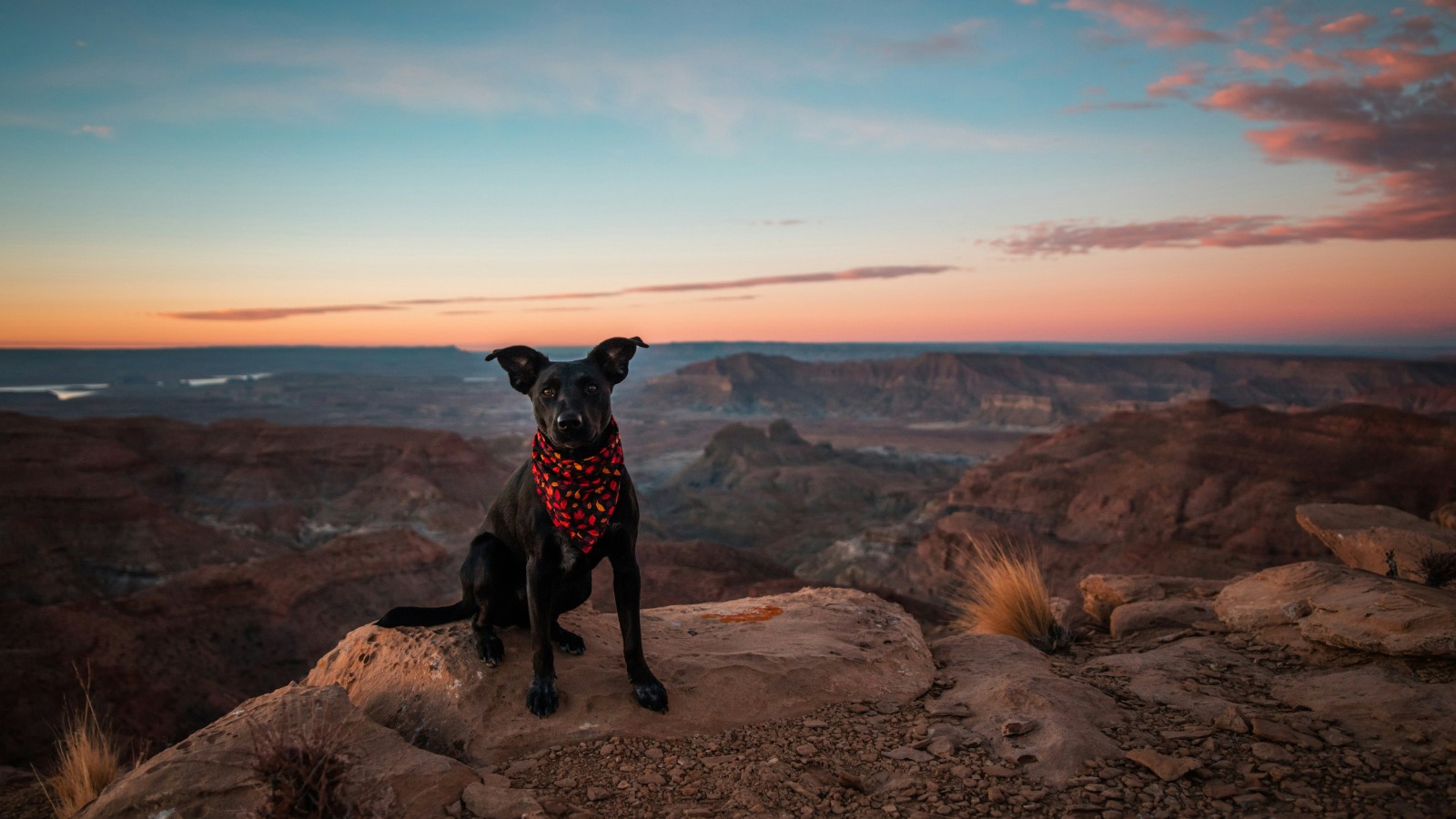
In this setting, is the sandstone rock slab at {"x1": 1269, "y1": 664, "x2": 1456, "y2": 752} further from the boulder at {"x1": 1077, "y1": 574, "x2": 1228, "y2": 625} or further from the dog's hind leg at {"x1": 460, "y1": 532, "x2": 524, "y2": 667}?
the dog's hind leg at {"x1": 460, "y1": 532, "x2": 524, "y2": 667}

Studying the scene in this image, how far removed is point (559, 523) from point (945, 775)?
228 cm

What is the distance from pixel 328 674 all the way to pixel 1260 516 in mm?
27057

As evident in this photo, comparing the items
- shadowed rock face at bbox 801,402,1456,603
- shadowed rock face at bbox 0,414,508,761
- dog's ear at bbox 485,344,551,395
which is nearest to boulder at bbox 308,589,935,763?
dog's ear at bbox 485,344,551,395

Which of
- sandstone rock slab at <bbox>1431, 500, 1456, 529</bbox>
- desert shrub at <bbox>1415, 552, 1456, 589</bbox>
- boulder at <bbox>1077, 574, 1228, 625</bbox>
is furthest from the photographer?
sandstone rock slab at <bbox>1431, 500, 1456, 529</bbox>

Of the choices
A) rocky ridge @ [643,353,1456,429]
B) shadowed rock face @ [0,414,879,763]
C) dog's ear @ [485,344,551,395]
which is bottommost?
shadowed rock face @ [0,414,879,763]

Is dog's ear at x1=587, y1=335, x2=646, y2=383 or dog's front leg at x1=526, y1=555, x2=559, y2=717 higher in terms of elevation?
dog's ear at x1=587, y1=335, x2=646, y2=383

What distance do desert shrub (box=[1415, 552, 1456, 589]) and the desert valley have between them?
6.2 inches

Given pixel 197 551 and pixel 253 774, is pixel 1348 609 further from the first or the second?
pixel 197 551

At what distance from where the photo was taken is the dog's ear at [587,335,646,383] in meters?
3.95

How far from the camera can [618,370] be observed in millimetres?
4082

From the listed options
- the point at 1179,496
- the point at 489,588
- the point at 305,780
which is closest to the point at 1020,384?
the point at 1179,496

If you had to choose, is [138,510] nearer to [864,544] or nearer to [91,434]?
[91,434]

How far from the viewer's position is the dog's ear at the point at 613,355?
3.95 metres

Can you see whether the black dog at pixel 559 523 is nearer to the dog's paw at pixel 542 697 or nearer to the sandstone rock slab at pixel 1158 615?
the dog's paw at pixel 542 697
